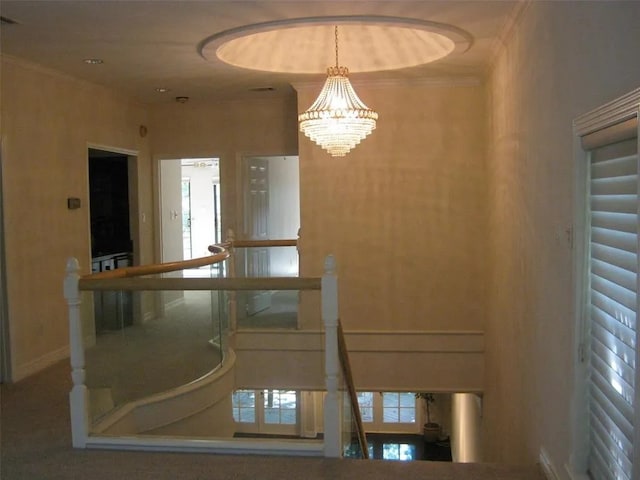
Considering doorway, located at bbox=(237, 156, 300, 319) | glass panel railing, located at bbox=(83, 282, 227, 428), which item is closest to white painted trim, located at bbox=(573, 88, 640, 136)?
glass panel railing, located at bbox=(83, 282, 227, 428)

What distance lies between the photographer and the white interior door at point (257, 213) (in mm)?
7504

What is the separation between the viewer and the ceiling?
381cm

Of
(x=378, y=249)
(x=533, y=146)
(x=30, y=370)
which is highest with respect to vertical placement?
(x=533, y=146)

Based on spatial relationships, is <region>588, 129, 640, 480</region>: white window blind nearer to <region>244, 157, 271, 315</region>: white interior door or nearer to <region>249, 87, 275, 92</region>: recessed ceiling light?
<region>249, 87, 275, 92</region>: recessed ceiling light

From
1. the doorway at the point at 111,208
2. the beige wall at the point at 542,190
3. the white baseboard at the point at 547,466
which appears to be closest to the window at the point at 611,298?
A: the beige wall at the point at 542,190

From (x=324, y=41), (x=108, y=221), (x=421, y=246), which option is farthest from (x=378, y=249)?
(x=108, y=221)

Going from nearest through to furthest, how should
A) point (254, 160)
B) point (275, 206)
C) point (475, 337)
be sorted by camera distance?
point (475, 337) → point (254, 160) → point (275, 206)

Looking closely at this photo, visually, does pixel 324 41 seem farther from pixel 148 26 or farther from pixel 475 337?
pixel 475 337

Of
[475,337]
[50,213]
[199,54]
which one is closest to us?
[199,54]

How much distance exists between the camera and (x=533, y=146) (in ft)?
12.2

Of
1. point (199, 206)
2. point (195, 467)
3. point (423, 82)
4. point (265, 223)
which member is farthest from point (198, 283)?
point (199, 206)

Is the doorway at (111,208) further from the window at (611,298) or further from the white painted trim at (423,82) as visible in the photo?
the window at (611,298)

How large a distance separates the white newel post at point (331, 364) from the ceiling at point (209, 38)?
1.71 metres

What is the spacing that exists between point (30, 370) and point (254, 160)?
3.67 metres
